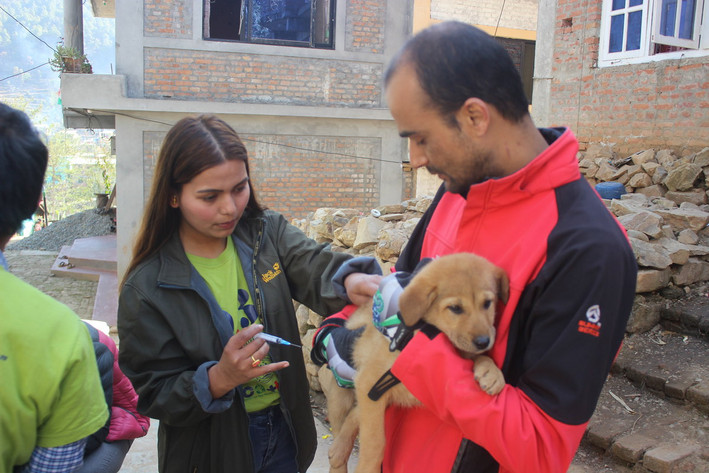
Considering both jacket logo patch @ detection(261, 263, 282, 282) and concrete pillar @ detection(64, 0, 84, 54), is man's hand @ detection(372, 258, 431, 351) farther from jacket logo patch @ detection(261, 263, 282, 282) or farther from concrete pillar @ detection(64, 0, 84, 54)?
concrete pillar @ detection(64, 0, 84, 54)

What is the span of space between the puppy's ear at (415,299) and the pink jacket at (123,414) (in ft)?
5.72

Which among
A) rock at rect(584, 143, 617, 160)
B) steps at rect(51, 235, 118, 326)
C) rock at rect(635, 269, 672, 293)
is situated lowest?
steps at rect(51, 235, 118, 326)

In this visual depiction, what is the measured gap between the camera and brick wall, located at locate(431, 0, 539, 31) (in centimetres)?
1510

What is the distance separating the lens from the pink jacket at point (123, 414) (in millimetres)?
2891

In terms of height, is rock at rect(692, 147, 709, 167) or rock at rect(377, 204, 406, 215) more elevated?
rock at rect(692, 147, 709, 167)

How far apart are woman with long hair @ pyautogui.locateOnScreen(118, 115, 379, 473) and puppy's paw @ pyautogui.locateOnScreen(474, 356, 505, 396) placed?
0.80m

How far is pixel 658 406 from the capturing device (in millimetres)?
4387

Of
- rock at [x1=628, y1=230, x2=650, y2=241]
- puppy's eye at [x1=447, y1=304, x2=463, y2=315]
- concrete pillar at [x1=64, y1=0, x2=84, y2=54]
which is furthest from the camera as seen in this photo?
concrete pillar at [x1=64, y1=0, x2=84, y2=54]

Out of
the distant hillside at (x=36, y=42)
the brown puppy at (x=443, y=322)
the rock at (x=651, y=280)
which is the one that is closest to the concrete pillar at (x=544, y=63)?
the rock at (x=651, y=280)

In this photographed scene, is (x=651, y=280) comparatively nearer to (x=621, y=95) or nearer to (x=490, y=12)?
(x=621, y=95)

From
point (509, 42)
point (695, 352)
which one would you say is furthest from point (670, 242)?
point (509, 42)

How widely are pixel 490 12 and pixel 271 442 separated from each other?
1617 cm

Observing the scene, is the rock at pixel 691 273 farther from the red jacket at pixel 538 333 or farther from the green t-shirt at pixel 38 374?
the green t-shirt at pixel 38 374

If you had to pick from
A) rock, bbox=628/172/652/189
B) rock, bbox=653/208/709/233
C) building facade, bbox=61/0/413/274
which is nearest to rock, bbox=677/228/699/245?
rock, bbox=653/208/709/233
